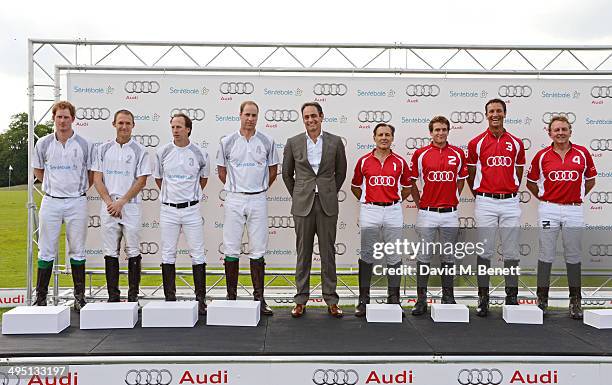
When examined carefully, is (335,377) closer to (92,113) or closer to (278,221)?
(278,221)

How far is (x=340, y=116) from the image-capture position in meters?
5.35

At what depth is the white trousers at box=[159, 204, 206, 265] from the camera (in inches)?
183

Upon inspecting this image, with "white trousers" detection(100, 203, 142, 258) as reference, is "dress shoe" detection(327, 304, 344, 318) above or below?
below

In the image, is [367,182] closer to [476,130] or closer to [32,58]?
[476,130]

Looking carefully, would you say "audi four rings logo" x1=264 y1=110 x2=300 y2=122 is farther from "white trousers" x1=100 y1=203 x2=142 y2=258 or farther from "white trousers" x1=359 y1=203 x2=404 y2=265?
"white trousers" x1=100 y1=203 x2=142 y2=258

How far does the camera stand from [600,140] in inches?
214

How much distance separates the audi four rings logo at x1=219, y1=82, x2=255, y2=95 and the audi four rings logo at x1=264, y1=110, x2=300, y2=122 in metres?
0.29

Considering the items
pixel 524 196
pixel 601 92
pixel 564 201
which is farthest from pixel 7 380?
pixel 601 92

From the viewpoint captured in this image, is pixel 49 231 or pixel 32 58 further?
pixel 32 58

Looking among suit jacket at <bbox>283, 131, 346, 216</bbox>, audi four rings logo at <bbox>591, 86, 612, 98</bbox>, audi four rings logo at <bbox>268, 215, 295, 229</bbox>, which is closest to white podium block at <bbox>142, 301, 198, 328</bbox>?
suit jacket at <bbox>283, 131, 346, 216</bbox>

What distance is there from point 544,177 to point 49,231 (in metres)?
4.33

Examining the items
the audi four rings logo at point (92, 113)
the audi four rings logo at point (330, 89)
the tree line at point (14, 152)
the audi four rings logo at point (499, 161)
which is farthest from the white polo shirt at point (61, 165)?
the tree line at point (14, 152)

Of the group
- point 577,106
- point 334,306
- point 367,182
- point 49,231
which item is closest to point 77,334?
point 49,231

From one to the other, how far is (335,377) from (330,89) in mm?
2959
